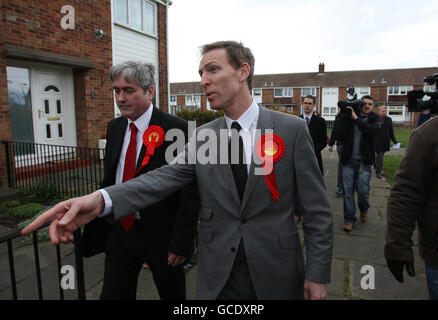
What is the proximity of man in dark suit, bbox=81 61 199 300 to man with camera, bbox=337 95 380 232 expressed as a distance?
3.57m

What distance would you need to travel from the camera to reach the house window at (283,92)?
56.2 m

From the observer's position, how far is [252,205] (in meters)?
1.65

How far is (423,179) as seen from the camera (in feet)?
5.84

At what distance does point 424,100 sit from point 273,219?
3.97ft

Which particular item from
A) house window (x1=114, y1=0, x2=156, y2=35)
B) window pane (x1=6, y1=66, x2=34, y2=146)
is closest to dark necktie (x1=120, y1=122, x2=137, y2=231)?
window pane (x1=6, y1=66, x2=34, y2=146)

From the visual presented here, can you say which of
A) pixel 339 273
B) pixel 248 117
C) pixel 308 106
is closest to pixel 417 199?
pixel 248 117

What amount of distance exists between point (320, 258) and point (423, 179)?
0.78 meters

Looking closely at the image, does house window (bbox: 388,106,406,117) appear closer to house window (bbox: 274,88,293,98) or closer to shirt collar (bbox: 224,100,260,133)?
house window (bbox: 274,88,293,98)

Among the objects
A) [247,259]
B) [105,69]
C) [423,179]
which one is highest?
Answer: [105,69]

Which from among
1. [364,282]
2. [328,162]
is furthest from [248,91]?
[328,162]

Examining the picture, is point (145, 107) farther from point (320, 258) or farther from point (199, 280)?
point (320, 258)

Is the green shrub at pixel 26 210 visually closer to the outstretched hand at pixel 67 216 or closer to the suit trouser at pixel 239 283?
the outstretched hand at pixel 67 216

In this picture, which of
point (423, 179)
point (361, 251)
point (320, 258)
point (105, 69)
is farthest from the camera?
point (105, 69)

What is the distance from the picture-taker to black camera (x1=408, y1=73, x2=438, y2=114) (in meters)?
1.84
